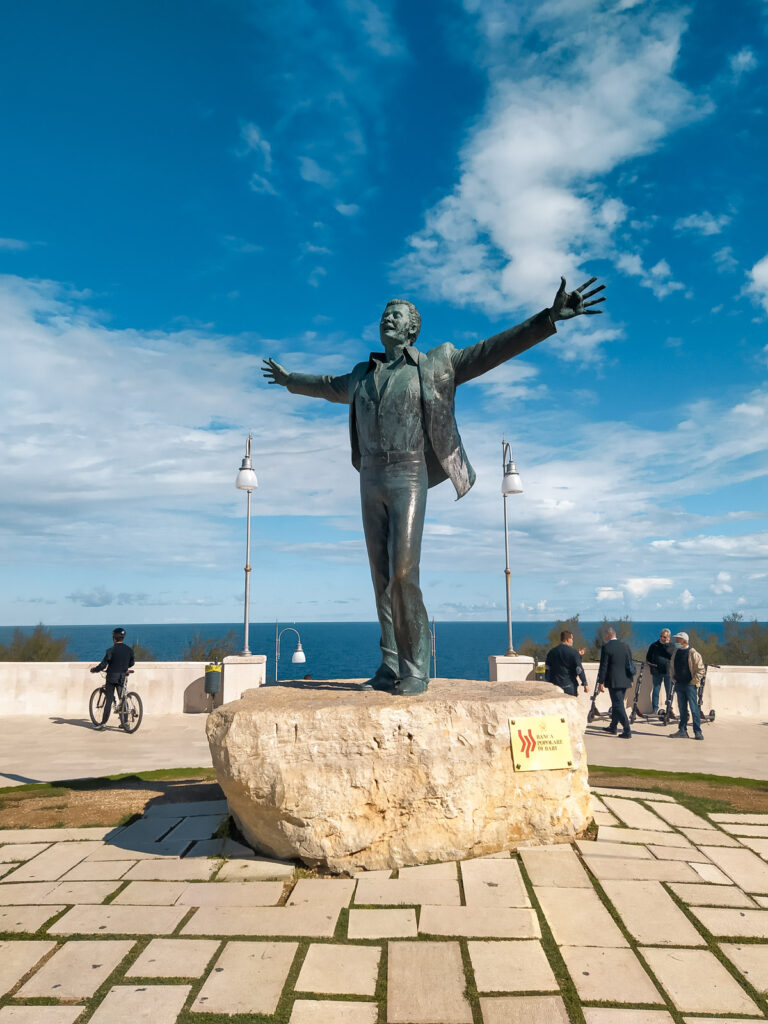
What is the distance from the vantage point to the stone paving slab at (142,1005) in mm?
2451

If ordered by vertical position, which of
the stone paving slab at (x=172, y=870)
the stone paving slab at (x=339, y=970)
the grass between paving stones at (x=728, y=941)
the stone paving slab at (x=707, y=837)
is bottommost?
the stone paving slab at (x=707, y=837)

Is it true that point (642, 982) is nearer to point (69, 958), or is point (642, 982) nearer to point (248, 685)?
point (69, 958)

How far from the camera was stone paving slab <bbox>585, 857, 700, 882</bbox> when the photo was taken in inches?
148

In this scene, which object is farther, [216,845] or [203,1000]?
[216,845]

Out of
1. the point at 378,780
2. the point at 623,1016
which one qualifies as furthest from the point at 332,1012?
the point at 378,780

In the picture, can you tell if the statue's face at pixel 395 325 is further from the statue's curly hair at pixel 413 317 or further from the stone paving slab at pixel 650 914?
the stone paving slab at pixel 650 914

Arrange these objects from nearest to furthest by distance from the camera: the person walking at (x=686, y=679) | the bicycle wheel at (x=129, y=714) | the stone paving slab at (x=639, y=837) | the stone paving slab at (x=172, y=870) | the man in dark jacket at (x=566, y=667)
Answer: the stone paving slab at (x=172, y=870)
the stone paving slab at (x=639, y=837)
the man in dark jacket at (x=566, y=667)
the person walking at (x=686, y=679)
the bicycle wheel at (x=129, y=714)

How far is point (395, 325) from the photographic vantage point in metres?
4.91

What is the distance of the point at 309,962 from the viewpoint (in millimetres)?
2850

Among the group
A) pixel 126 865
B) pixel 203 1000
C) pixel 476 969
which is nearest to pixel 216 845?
pixel 126 865

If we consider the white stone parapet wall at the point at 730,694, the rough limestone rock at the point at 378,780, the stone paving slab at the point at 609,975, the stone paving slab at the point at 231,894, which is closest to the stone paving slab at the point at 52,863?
the stone paving slab at the point at 231,894

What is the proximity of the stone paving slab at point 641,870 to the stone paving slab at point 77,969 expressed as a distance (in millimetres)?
2563

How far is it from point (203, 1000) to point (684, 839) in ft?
10.9

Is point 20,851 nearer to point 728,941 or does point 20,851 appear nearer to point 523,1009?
point 523,1009
